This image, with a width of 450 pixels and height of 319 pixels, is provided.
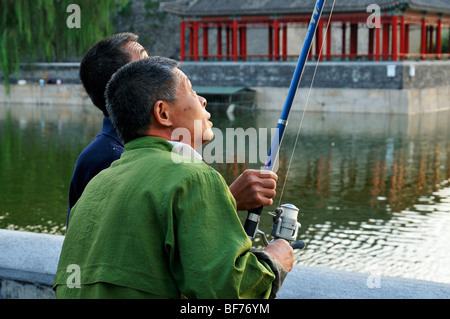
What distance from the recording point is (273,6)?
21.9 metres

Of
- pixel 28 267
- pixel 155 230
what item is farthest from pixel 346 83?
pixel 155 230

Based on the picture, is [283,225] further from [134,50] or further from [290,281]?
[134,50]

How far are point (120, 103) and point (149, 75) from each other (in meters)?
0.09

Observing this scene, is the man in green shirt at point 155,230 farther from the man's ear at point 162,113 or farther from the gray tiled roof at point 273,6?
the gray tiled roof at point 273,6

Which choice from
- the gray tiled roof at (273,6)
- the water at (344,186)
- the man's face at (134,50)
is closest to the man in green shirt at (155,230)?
the man's face at (134,50)

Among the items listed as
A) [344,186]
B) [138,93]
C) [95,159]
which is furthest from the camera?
[344,186]

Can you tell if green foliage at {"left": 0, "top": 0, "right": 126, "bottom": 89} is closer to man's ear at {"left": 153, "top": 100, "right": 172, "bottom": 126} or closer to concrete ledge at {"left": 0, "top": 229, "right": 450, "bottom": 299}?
concrete ledge at {"left": 0, "top": 229, "right": 450, "bottom": 299}

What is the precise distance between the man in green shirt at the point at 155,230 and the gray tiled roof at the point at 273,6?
1934 centimetres

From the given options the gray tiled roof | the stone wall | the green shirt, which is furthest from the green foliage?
the green shirt

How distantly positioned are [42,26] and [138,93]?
19.4m

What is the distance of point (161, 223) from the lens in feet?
4.63

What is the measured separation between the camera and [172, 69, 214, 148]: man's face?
1611mm

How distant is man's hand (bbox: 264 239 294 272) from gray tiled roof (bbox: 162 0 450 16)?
19.2 metres
